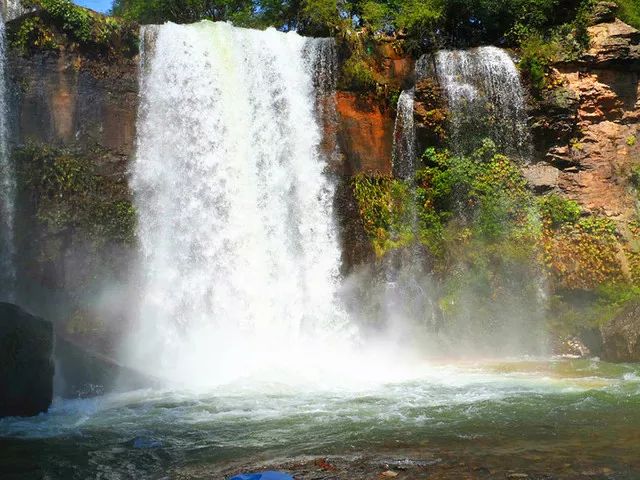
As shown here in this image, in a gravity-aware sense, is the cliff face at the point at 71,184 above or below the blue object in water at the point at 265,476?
above

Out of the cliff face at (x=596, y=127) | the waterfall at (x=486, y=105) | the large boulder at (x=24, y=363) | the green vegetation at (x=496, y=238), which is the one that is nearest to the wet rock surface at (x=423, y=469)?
the large boulder at (x=24, y=363)

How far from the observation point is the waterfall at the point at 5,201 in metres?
14.5

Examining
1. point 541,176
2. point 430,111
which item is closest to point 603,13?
point 541,176

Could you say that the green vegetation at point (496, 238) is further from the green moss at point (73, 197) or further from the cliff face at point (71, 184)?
the cliff face at point (71, 184)

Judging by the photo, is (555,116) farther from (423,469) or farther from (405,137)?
(423,469)

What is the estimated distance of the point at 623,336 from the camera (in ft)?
→ 46.4

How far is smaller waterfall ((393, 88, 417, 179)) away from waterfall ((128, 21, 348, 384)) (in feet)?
7.08

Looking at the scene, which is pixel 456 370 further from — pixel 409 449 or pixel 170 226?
pixel 170 226

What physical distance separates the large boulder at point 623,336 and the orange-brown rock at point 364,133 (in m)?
7.22

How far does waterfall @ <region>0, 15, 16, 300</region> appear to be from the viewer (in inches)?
572

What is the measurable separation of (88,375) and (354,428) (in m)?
6.62

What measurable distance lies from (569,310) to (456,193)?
4.36 m

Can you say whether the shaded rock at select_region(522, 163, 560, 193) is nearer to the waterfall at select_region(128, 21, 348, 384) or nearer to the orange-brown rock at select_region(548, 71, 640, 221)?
the orange-brown rock at select_region(548, 71, 640, 221)

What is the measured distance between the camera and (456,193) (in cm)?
1798
